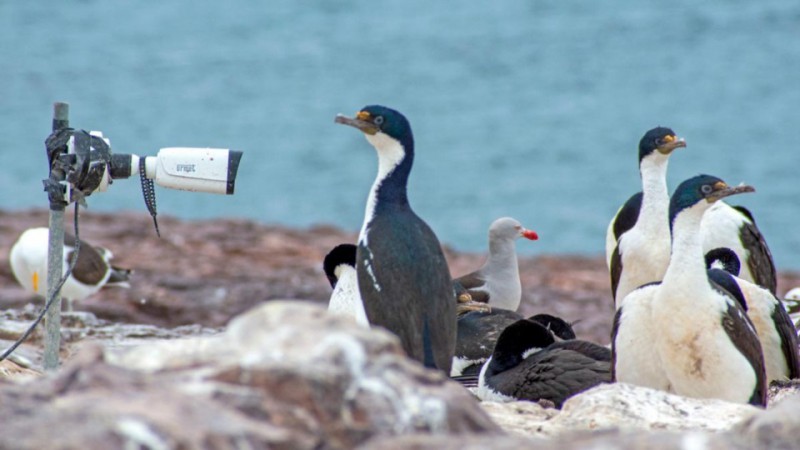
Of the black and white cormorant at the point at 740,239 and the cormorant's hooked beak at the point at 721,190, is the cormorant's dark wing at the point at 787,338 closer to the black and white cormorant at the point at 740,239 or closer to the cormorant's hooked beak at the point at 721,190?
the black and white cormorant at the point at 740,239

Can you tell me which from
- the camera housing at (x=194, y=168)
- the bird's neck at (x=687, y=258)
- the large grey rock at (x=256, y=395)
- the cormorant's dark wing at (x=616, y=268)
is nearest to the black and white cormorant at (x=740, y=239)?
the cormorant's dark wing at (x=616, y=268)

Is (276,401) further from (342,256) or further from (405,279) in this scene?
(342,256)

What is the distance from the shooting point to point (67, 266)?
1151 centimetres

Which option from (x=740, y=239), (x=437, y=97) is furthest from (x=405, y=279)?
(x=437, y=97)

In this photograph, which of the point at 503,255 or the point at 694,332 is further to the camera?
the point at 503,255

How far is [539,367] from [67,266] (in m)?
5.56

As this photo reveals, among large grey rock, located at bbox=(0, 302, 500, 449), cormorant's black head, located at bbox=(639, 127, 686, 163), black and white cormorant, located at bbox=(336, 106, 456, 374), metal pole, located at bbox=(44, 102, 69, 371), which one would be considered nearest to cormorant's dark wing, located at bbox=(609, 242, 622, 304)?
cormorant's black head, located at bbox=(639, 127, 686, 163)

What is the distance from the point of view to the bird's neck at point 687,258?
21.7ft

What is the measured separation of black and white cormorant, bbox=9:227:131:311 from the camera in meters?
11.5

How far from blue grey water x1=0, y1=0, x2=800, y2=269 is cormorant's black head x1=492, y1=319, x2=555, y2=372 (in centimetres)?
2267

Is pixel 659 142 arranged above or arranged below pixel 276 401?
above

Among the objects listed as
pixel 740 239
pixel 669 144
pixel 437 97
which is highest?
pixel 437 97

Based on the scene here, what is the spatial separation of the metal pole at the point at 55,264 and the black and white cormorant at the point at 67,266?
445 centimetres

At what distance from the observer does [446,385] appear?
3957 mm
